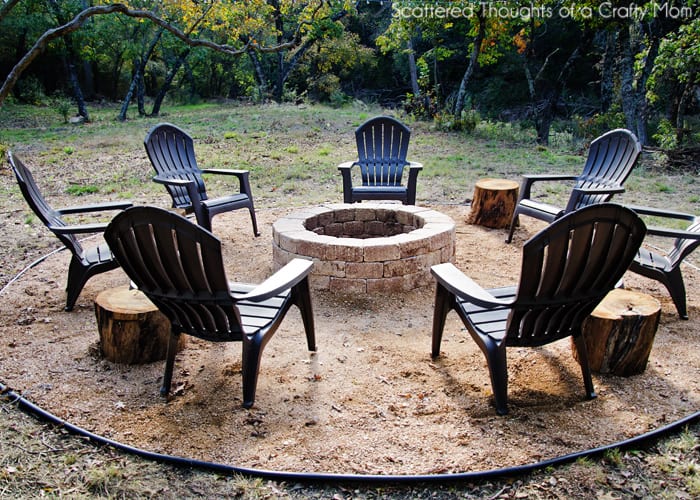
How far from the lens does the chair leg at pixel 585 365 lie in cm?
259

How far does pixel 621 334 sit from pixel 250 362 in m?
1.80

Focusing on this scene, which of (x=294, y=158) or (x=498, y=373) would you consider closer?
(x=498, y=373)

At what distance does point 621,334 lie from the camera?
2717 millimetres

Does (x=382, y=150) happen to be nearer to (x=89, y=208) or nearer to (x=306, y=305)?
(x=89, y=208)

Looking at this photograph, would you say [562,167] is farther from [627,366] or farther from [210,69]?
[210,69]

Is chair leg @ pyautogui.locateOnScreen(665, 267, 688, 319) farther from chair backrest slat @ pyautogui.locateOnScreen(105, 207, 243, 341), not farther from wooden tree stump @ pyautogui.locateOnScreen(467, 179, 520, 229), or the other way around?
chair backrest slat @ pyautogui.locateOnScreen(105, 207, 243, 341)

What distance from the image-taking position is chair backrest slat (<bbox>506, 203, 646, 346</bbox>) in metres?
2.18

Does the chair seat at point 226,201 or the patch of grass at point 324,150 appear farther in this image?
the patch of grass at point 324,150

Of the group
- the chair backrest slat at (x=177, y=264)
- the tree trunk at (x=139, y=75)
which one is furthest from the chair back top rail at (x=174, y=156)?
the tree trunk at (x=139, y=75)

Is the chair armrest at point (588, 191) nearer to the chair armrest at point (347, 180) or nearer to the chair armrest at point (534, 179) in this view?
the chair armrest at point (534, 179)

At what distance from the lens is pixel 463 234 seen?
528 centimetres

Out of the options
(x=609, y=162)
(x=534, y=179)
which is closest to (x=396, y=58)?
(x=534, y=179)

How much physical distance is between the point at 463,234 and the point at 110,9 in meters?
4.94

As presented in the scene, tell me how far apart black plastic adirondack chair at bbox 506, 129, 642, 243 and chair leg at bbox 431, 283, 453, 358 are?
1.96m
